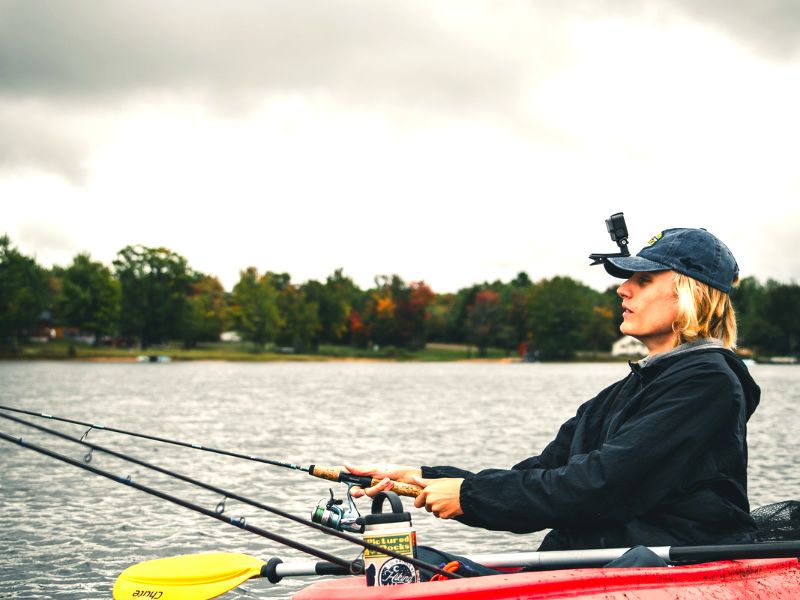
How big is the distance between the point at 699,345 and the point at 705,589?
3.28 ft

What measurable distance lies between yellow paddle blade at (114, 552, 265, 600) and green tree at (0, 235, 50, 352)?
339 ft

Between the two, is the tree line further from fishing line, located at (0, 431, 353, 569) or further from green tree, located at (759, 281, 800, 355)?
fishing line, located at (0, 431, 353, 569)

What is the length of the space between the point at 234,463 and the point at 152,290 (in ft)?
310

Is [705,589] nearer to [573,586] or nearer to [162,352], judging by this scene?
[573,586]

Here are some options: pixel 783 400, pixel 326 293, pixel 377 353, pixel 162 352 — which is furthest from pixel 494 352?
pixel 783 400

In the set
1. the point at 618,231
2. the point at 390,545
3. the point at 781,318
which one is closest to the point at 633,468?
the point at 390,545

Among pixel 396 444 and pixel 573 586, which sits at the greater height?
pixel 573 586

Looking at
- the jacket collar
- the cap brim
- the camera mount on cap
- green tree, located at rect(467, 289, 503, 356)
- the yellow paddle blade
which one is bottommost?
the yellow paddle blade

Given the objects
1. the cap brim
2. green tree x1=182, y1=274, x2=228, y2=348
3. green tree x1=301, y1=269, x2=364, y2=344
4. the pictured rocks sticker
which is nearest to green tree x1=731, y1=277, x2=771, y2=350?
green tree x1=301, y1=269, x2=364, y2=344

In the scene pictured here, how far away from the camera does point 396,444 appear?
858 inches

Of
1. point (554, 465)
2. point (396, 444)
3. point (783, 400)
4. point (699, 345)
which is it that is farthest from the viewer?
point (783, 400)

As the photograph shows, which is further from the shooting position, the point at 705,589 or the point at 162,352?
the point at 162,352

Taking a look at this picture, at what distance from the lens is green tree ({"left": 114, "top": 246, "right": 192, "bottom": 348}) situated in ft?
352

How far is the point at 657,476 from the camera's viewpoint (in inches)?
133
